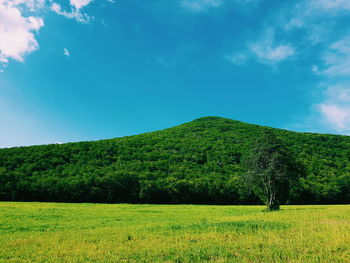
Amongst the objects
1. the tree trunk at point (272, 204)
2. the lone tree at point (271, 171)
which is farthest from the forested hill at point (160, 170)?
the tree trunk at point (272, 204)

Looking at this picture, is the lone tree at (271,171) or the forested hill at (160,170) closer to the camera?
the lone tree at (271,171)

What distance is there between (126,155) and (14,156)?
126 feet

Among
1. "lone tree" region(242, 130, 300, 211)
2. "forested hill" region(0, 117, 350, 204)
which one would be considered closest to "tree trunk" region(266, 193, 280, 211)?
"lone tree" region(242, 130, 300, 211)

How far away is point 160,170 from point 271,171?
49557 millimetres

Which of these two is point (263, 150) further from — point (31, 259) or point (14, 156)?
point (14, 156)

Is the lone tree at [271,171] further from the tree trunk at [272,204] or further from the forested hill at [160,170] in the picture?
the forested hill at [160,170]

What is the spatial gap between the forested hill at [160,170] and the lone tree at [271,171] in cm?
617

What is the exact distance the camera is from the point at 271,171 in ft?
112

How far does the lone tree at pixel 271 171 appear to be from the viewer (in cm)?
3422

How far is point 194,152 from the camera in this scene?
98.5m

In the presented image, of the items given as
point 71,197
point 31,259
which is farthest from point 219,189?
point 31,259

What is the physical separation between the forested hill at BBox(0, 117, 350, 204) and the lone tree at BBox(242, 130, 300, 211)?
6.17 meters

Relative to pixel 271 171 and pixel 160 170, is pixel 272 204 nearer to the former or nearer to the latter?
pixel 271 171

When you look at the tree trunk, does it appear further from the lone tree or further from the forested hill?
the forested hill
